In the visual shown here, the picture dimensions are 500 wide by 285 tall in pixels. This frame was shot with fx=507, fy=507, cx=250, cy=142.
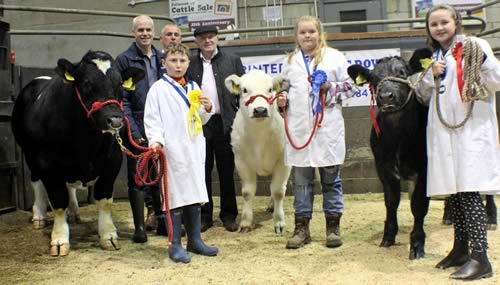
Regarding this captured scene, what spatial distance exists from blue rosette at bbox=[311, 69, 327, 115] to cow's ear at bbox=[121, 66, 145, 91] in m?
1.38

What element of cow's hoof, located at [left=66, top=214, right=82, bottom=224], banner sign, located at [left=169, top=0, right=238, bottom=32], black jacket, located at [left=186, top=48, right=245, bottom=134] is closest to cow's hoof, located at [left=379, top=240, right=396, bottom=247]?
black jacket, located at [left=186, top=48, right=245, bottom=134]

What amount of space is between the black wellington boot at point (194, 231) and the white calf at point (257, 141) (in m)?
0.86

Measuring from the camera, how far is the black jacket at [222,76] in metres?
4.70

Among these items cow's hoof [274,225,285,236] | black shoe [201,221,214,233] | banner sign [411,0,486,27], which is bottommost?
cow's hoof [274,225,285,236]

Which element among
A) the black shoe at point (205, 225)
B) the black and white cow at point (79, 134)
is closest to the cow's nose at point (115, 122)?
the black and white cow at point (79, 134)

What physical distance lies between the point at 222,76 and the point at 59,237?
6.53 feet

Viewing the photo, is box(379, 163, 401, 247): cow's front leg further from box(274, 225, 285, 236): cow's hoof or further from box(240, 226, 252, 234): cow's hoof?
box(240, 226, 252, 234): cow's hoof


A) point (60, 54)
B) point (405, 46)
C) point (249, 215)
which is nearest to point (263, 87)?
point (249, 215)

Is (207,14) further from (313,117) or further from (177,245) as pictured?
(177,245)

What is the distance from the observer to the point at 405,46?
6695mm

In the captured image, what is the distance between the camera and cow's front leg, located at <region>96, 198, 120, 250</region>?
4.13 metres

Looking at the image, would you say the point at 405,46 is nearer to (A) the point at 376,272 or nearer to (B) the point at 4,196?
(A) the point at 376,272

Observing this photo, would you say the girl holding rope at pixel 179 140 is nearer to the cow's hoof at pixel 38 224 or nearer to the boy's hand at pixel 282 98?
the boy's hand at pixel 282 98

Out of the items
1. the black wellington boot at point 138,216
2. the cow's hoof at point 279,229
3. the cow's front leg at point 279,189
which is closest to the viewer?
the black wellington boot at point 138,216
